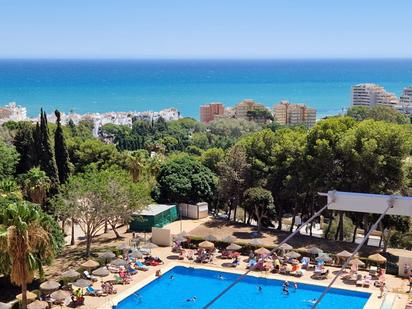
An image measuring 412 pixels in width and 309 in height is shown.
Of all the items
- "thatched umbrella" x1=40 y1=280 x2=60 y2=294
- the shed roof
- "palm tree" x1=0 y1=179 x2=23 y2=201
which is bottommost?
"thatched umbrella" x1=40 y1=280 x2=60 y2=294

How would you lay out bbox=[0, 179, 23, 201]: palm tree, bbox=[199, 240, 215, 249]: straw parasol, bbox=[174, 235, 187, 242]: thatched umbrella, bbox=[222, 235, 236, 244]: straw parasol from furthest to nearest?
bbox=[174, 235, 187, 242]: thatched umbrella, bbox=[222, 235, 236, 244]: straw parasol, bbox=[199, 240, 215, 249]: straw parasol, bbox=[0, 179, 23, 201]: palm tree

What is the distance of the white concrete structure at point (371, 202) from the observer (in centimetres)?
824

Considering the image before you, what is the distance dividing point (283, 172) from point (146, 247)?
446 inches

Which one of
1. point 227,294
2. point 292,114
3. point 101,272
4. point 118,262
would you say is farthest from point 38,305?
point 292,114

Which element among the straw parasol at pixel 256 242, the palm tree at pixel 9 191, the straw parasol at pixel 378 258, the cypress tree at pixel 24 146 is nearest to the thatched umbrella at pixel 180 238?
the straw parasol at pixel 256 242

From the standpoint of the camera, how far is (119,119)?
160 meters

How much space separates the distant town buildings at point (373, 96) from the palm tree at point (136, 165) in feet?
484

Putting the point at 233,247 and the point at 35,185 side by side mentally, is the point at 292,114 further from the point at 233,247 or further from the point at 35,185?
the point at 35,185

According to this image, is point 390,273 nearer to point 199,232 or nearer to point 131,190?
point 199,232

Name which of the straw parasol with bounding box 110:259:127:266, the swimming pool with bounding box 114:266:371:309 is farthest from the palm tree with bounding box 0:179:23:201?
the swimming pool with bounding box 114:266:371:309

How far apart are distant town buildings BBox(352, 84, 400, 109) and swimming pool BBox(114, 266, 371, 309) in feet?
520

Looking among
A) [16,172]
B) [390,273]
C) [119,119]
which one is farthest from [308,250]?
[119,119]

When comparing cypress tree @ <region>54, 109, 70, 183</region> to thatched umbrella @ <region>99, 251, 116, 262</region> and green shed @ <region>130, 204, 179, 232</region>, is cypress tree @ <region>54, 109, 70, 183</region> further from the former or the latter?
thatched umbrella @ <region>99, 251, 116, 262</region>

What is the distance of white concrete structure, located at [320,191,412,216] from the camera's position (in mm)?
8242
